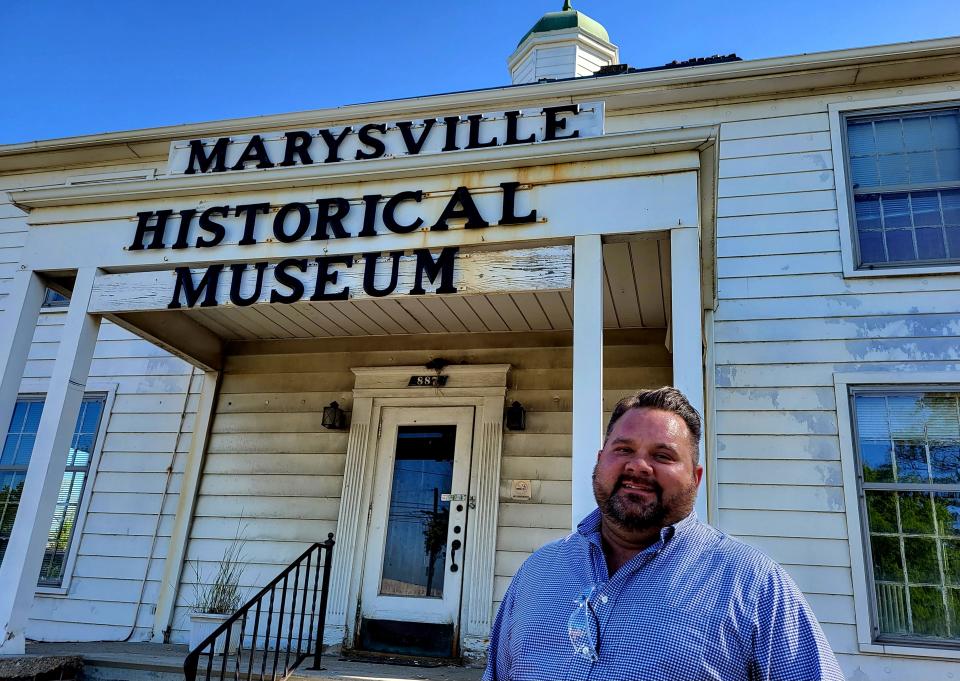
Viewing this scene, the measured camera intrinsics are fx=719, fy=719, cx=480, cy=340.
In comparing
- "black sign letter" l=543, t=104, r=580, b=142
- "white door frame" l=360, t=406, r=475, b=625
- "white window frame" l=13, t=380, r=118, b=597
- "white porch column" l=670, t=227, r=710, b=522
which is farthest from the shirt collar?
"white window frame" l=13, t=380, r=118, b=597

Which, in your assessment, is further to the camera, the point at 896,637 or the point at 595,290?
the point at 896,637

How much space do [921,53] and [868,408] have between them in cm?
280

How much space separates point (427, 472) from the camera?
5.73 m

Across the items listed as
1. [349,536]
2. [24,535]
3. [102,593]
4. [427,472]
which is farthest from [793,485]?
[102,593]

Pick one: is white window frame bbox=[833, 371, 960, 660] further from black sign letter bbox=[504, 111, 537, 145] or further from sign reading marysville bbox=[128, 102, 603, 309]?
black sign letter bbox=[504, 111, 537, 145]

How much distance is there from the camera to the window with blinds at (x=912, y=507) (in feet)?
14.9

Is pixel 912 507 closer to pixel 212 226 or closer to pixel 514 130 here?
pixel 514 130

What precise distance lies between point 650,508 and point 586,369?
2197 millimetres

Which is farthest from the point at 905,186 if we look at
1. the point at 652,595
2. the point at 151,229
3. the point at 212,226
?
the point at 151,229

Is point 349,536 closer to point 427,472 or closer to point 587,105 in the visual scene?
point 427,472

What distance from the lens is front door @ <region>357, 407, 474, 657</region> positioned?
5289 millimetres

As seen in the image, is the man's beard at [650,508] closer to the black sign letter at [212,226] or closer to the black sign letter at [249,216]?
the black sign letter at [249,216]

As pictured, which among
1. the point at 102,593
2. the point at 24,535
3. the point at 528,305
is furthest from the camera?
the point at 102,593

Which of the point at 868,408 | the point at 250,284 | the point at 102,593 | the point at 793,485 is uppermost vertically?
the point at 250,284
